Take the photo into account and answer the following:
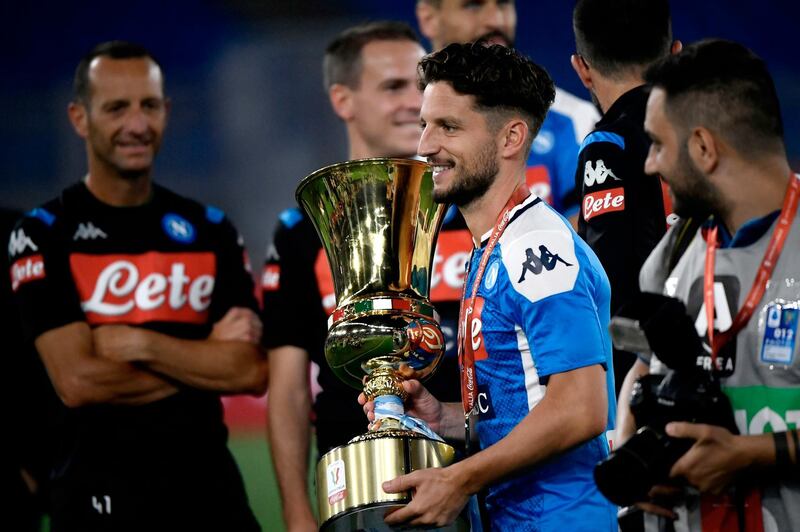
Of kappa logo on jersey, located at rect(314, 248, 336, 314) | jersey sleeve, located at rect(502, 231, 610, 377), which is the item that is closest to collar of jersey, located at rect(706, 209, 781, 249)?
jersey sleeve, located at rect(502, 231, 610, 377)

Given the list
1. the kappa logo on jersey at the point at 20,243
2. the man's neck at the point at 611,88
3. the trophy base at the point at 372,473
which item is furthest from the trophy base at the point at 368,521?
the kappa logo on jersey at the point at 20,243

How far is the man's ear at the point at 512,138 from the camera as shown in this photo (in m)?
2.89

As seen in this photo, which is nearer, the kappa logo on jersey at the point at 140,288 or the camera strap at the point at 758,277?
the camera strap at the point at 758,277

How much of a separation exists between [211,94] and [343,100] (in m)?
1.15

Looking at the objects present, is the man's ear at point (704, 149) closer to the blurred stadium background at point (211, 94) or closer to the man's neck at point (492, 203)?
the man's neck at point (492, 203)

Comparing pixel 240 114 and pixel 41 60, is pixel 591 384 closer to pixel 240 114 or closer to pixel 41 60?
pixel 240 114

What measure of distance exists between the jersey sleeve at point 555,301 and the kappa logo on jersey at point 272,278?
1.60 meters

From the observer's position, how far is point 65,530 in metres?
4.19

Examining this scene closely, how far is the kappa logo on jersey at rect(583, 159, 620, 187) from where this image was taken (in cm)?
331

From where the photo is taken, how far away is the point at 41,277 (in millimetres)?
4309

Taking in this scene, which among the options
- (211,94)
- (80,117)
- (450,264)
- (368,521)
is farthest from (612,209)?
(211,94)

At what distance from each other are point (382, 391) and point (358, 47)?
2.12 metres

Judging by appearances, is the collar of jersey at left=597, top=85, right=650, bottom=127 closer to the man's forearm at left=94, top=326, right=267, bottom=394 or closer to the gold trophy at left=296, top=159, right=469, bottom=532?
the gold trophy at left=296, top=159, right=469, bottom=532

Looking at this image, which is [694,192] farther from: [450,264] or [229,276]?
[229,276]
